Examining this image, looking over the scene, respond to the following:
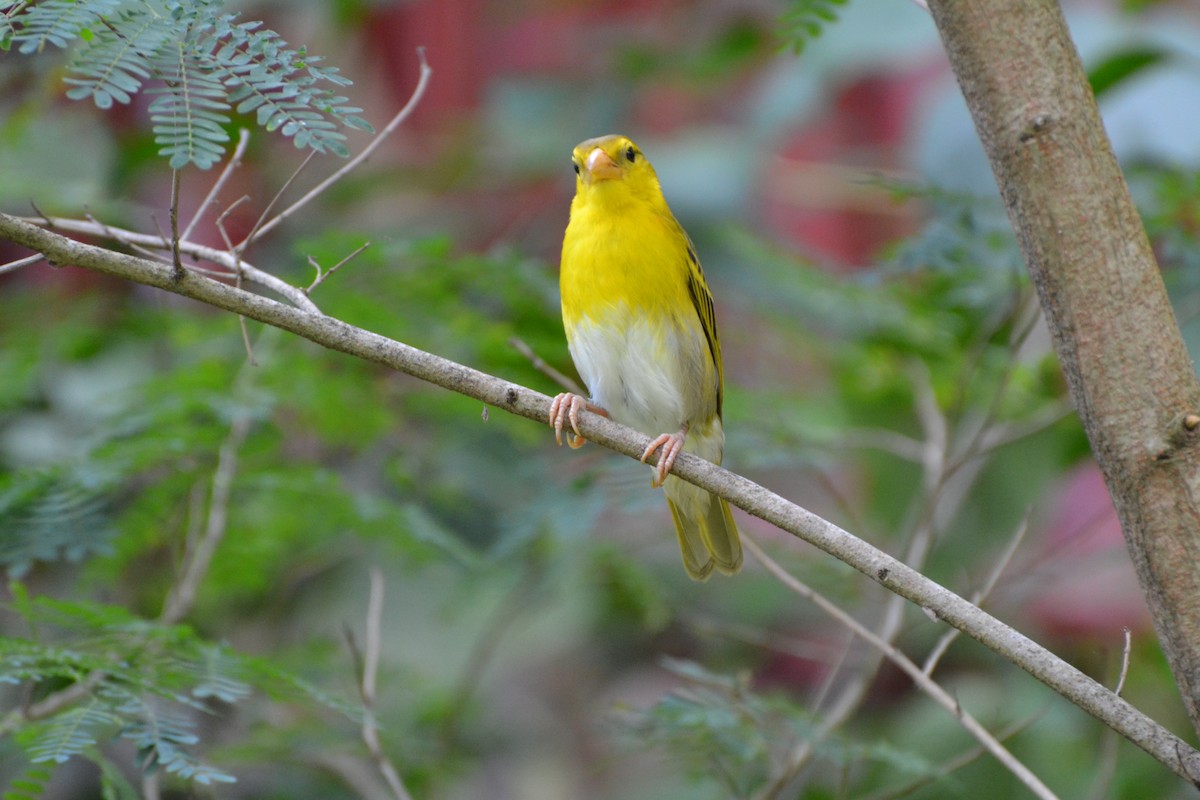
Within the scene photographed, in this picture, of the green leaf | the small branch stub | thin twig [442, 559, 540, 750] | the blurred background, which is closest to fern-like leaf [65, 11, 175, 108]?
the blurred background

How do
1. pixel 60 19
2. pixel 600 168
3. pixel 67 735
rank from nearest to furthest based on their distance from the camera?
pixel 60 19, pixel 67 735, pixel 600 168

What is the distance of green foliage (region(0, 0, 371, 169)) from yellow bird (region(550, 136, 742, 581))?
107 centimetres

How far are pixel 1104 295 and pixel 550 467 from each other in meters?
2.13

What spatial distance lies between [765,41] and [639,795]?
309 cm

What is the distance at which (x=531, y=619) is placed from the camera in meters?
4.52

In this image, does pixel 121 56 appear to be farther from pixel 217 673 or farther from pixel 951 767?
pixel 951 767

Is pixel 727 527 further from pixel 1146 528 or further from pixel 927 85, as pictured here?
pixel 927 85

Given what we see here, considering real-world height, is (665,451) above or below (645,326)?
below

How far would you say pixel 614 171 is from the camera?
109 inches

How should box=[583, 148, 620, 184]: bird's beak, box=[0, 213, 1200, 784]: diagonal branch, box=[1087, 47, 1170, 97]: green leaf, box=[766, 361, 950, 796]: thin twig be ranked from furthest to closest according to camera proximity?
box=[1087, 47, 1170, 97]: green leaf < box=[583, 148, 620, 184]: bird's beak < box=[766, 361, 950, 796]: thin twig < box=[0, 213, 1200, 784]: diagonal branch

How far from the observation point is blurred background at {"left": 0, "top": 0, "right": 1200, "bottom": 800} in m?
2.68

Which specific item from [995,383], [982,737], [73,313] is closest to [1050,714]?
[995,383]

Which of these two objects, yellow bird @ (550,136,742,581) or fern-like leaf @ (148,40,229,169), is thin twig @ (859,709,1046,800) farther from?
fern-like leaf @ (148,40,229,169)

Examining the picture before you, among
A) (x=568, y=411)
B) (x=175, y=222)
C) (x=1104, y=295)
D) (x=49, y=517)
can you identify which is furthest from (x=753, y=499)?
(x=49, y=517)
